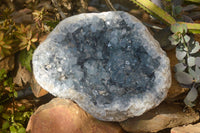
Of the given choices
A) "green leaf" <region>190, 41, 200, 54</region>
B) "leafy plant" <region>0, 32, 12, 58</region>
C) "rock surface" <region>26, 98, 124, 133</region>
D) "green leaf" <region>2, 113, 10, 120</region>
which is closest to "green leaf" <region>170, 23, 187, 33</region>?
"green leaf" <region>190, 41, 200, 54</region>

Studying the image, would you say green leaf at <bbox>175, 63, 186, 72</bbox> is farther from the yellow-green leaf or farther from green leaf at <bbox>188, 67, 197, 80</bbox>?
the yellow-green leaf

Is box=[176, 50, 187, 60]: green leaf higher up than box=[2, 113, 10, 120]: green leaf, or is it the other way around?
box=[176, 50, 187, 60]: green leaf

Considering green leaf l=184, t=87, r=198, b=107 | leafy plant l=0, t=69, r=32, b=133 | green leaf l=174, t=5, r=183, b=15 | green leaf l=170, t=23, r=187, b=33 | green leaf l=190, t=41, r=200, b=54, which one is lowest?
leafy plant l=0, t=69, r=32, b=133

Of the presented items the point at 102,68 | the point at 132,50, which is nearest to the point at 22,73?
the point at 102,68

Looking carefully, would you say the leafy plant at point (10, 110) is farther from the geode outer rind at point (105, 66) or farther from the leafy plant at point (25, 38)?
the geode outer rind at point (105, 66)

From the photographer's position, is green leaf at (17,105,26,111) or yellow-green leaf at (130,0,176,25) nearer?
yellow-green leaf at (130,0,176,25)

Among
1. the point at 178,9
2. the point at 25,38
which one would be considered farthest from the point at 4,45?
the point at 178,9
